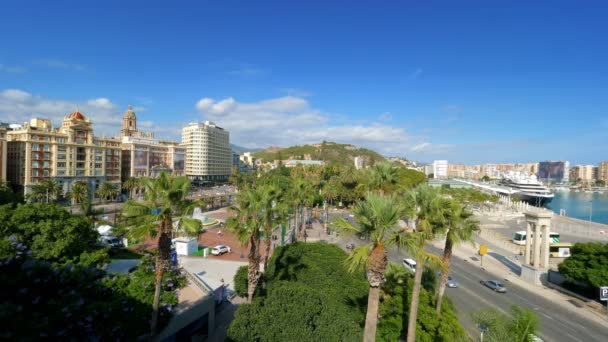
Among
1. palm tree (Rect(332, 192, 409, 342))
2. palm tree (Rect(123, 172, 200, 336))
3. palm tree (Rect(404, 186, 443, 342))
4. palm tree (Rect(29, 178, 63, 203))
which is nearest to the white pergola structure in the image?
palm tree (Rect(404, 186, 443, 342))

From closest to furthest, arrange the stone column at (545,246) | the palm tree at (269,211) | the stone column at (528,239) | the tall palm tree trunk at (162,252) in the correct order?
the tall palm tree trunk at (162,252) < the palm tree at (269,211) < the stone column at (545,246) < the stone column at (528,239)

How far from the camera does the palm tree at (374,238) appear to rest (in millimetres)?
9320

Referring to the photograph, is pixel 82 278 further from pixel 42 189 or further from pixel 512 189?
pixel 512 189

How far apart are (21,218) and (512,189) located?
139448 millimetres

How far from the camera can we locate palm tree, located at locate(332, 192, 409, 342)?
9320 millimetres

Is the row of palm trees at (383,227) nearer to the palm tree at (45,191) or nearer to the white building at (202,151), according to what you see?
the palm tree at (45,191)

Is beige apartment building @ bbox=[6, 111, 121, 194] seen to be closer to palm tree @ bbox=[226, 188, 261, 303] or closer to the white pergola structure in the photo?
palm tree @ bbox=[226, 188, 261, 303]

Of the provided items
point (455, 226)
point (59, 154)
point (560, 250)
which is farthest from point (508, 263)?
point (59, 154)

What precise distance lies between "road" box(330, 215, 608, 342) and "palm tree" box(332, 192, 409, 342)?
12691 millimetres

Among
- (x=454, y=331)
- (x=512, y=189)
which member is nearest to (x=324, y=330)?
(x=454, y=331)

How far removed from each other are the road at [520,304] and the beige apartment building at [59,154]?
7453 cm

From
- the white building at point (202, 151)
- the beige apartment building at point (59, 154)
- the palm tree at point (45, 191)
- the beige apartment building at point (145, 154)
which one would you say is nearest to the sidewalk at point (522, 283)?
the palm tree at point (45, 191)

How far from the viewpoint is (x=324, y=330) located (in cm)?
1106

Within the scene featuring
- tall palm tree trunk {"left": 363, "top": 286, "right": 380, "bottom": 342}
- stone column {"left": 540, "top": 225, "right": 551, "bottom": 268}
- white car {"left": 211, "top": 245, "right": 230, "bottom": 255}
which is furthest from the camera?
white car {"left": 211, "top": 245, "right": 230, "bottom": 255}
